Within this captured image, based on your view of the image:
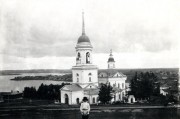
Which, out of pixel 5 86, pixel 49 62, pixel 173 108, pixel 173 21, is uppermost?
pixel 173 21

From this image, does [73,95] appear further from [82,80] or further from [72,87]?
[82,80]

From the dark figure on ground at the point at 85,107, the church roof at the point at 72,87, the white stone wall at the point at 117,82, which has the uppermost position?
the white stone wall at the point at 117,82

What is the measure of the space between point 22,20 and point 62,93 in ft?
27.9

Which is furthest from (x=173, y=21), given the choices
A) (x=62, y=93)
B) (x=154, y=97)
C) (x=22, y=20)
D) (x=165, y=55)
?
(x=62, y=93)

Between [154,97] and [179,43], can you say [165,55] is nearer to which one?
[179,43]

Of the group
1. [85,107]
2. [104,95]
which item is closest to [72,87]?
[104,95]

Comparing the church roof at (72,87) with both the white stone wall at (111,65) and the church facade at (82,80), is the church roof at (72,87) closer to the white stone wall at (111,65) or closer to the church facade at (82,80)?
the church facade at (82,80)

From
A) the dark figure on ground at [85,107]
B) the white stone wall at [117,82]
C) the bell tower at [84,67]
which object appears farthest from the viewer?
the white stone wall at [117,82]

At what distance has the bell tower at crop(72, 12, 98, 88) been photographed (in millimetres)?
18609

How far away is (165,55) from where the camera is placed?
1357 centimetres

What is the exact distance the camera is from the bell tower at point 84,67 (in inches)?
733

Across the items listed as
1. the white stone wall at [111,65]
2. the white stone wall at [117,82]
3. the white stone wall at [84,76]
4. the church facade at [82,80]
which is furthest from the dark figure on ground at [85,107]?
the white stone wall at [117,82]

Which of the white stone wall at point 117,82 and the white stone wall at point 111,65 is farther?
the white stone wall at point 117,82

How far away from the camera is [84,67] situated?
Result: 63.2 feet
